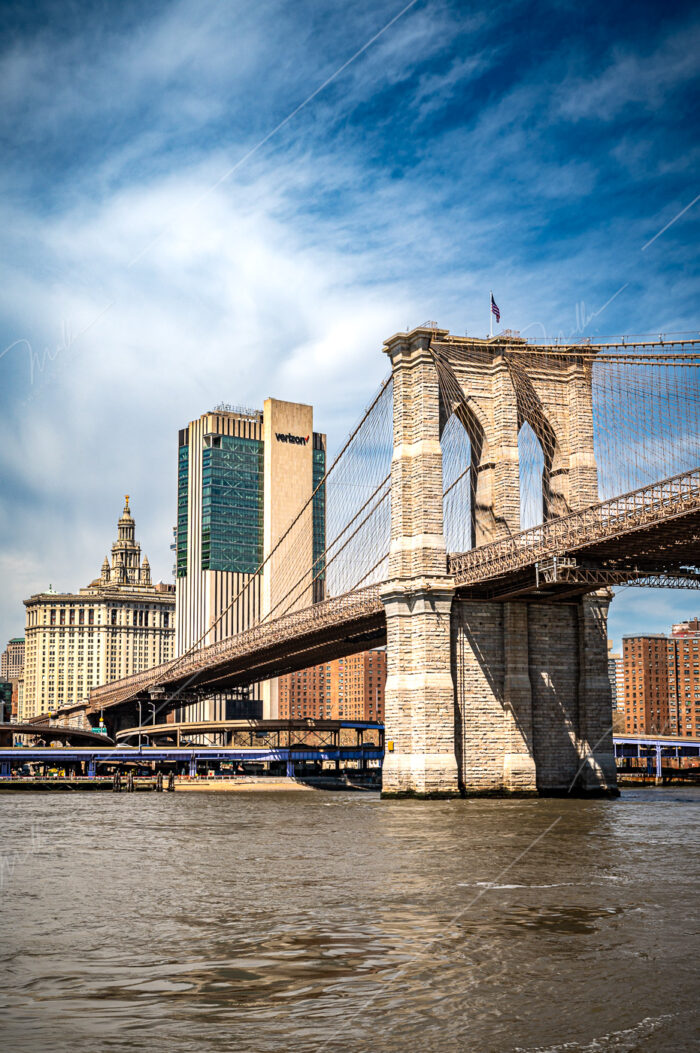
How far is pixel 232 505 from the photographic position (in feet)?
574

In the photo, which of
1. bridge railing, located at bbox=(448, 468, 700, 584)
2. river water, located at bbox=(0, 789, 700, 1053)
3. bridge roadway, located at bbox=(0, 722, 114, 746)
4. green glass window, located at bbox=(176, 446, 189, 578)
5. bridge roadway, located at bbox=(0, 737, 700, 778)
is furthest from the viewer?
green glass window, located at bbox=(176, 446, 189, 578)

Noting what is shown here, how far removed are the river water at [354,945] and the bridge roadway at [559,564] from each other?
13881 mm

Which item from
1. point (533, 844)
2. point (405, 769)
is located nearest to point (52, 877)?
point (533, 844)

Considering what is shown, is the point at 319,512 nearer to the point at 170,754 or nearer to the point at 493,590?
the point at 170,754

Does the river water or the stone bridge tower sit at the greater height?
the stone bridge tower

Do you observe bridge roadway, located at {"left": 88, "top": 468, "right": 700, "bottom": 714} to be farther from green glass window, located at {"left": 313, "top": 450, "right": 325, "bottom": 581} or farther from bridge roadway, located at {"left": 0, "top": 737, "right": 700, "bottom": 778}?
green glass window, located at {"left": 313, "top": 450, "right": 325, "bottom": 581}

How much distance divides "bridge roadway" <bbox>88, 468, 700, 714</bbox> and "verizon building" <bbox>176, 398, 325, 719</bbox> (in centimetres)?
8395

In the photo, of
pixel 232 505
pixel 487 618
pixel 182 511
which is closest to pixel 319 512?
pixel 232 505

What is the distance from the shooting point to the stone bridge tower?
2266 inches

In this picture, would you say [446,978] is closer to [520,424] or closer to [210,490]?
[520,424]

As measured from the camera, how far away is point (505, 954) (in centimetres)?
1658

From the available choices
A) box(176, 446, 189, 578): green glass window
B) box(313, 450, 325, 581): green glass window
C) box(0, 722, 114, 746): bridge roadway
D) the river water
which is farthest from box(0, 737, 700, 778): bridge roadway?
the river water

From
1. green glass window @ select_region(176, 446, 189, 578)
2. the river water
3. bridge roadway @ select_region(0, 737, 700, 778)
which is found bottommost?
bridge roadway @ select_region(0, 737, 700, 778)

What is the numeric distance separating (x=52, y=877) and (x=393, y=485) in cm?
3603
